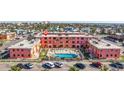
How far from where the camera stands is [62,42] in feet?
16.3

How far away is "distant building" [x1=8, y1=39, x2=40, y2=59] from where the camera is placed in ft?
14.6

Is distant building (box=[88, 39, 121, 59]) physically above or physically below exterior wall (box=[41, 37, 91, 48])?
below

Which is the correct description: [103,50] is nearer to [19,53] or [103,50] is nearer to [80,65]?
[80,65]

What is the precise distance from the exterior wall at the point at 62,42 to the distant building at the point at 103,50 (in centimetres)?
29

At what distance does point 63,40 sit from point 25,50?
102cm

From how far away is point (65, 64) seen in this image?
4941 millimetres

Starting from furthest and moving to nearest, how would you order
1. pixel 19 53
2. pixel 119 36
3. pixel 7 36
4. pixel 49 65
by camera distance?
pixel 7 36, pixel 119 36, pixel 49 65, pixel 19 53

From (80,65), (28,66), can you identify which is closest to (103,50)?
(80,65)

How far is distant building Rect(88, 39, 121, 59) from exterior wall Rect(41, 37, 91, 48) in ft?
0.94

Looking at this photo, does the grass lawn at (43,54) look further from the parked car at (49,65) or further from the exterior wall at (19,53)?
the exterior wall at (19,53)

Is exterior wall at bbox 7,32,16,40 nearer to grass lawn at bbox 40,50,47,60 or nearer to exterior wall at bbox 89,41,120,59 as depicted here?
grass lawn at bbox 40,50,47,60

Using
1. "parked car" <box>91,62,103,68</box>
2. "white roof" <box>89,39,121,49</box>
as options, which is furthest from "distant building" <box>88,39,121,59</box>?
"parked car" <box>91,62,103,68</box>

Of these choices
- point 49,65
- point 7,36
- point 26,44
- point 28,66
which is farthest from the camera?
point 7,36

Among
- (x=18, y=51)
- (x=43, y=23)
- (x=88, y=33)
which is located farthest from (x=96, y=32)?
(x=18, y=51)
